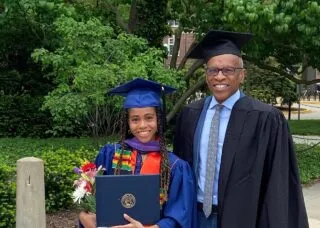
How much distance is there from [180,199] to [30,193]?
211 centimetres

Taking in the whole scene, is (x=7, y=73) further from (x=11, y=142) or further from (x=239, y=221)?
(x=239, y=221)

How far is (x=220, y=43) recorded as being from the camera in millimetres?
2908

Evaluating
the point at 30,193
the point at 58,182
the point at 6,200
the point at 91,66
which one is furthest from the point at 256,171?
the point at 91,66

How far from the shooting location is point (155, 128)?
2.75 metres

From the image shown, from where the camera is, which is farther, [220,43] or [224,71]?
[220,43]

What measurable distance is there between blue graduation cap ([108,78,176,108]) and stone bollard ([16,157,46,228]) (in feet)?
5.81

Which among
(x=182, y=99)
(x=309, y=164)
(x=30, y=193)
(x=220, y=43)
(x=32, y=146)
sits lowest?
(x=309, y=164)

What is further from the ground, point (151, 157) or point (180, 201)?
point (151, 157)

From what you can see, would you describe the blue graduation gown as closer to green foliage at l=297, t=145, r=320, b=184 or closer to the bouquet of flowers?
the bouquet of flowers

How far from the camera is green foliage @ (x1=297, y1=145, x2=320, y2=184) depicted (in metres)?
9.32

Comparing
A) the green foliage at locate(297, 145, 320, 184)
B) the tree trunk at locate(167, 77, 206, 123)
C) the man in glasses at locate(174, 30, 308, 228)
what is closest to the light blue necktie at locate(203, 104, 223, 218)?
the man in glasses at locate(174, 30, 308, 228)

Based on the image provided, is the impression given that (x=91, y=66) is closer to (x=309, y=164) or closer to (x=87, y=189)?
(x=87, y=189)

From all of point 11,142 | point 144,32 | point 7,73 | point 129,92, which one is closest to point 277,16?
point 144,32

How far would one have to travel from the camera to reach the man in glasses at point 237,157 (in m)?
2.65
